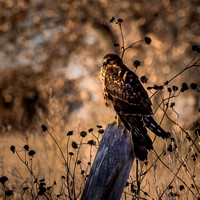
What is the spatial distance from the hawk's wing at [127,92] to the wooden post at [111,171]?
315 mm

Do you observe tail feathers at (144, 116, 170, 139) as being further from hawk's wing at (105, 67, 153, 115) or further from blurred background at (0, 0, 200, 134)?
blurred background at (0, 0, 200, 134)

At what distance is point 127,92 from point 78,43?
301 inches

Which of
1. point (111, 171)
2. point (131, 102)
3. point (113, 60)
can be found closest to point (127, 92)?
point (131, 102)

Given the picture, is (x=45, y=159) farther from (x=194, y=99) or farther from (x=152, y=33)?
(x=152, y=33)

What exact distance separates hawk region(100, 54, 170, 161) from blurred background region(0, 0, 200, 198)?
17.3 feet

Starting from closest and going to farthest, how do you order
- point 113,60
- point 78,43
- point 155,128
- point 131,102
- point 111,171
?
point 111,171
point 155,128
point 131,102
point 113,60
point 78,43

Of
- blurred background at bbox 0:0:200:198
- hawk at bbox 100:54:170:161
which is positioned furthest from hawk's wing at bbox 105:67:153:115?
blurred background at bbox 0:0:200:198

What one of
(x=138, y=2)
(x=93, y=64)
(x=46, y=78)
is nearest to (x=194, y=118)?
(x=93, y=64)

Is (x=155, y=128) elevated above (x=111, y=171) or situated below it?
above

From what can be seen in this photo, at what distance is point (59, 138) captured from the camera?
420cm

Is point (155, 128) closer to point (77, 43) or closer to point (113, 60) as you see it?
point (113, 60)

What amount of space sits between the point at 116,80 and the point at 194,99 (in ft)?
18.4

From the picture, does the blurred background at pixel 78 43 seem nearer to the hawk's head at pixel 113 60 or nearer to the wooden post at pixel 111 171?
the hawk's head at pixel 113 60

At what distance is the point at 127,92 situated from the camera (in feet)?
8.11
